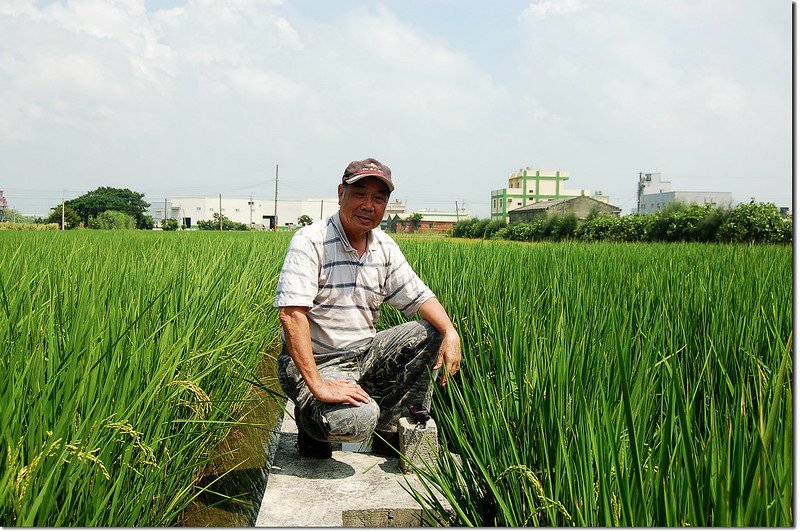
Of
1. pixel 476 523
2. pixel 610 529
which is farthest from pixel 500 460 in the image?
pixel 610 529

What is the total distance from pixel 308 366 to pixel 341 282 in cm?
34

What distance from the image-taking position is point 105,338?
1.75m

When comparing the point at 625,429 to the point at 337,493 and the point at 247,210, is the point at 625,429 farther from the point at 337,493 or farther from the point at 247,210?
the point at 247,210

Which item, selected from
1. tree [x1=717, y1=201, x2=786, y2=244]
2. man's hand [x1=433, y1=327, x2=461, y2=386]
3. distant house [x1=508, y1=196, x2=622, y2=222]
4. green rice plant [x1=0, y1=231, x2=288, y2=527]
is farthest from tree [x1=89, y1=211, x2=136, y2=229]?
man's hand [x1=433, y1=327, x2=461, y2=386]

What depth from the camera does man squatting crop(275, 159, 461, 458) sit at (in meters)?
2.06

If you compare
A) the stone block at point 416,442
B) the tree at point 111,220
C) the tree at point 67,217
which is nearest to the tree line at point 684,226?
the stone block at point 416,442

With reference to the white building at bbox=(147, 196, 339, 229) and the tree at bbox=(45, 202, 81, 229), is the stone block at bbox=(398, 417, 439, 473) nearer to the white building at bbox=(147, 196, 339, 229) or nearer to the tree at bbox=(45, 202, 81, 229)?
the tree at bbox=(45, 202, 81, 229)

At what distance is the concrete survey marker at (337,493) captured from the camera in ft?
6.24

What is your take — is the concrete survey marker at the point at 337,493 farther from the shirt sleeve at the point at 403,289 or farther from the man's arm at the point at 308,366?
the shirt sleeve at the point at 403,289

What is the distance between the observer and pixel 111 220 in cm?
2622

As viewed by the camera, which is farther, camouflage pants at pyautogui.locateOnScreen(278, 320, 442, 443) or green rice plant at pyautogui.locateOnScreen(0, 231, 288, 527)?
camouflage pants at pyautogui.locateOnScreen(278, 320, 442, 443)

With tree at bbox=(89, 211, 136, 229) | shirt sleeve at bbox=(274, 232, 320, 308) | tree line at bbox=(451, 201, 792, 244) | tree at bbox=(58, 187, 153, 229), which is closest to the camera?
shirt sleeve at bbox=(274, 232, 320, 308)

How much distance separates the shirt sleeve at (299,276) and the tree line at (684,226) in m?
6.32

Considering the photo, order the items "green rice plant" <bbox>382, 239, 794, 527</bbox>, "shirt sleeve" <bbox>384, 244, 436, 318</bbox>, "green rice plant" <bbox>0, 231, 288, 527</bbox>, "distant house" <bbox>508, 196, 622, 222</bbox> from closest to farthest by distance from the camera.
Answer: "green rice plant" <bbox>382, 239, 794, 527</bbox> → "green rice plant" <bbox>0, 231, 288, 527</bbox> → "shirt sleeve" <bbox>384, 244, 436, 318</bbox> → "distant house" <bbox>508, 196, 622, 222</bbox>
